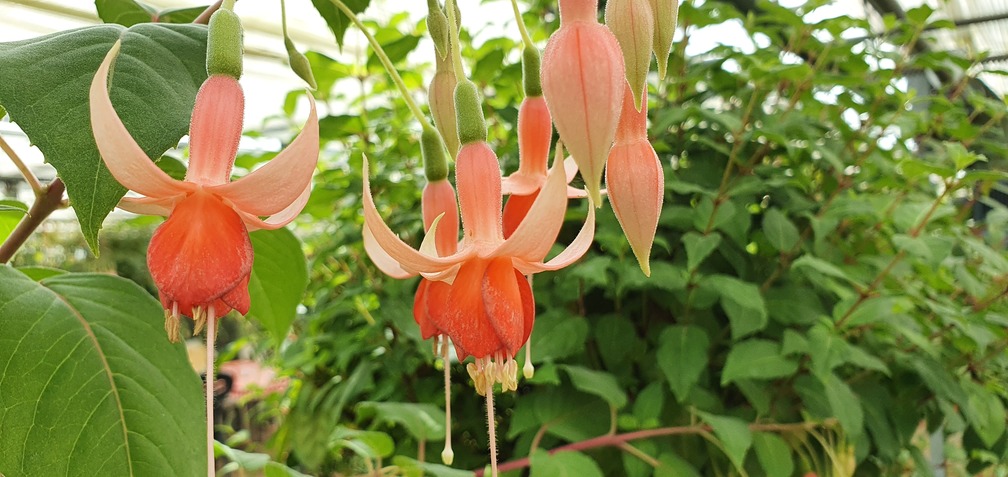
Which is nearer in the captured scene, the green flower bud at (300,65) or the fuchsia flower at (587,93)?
the fuchsia flower at (587,93)

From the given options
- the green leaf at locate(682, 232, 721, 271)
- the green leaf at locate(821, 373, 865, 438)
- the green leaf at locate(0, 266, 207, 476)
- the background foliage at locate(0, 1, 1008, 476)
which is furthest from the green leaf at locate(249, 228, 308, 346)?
the green leaf at locate(821, 373, 865, 438)

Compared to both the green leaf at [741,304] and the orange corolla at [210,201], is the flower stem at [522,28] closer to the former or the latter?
the orange corolla at [210,201]

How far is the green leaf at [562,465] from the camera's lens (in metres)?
0.60

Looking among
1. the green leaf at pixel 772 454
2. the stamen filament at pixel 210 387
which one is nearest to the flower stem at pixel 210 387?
the stamen filament at pixel 210 387

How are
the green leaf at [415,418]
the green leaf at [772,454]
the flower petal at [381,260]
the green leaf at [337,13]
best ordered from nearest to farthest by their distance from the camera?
1. the flower petal at [381,260]
2. the green leaf at [337,13]
3. the green leaf at [415,418]
4. the green leaf at [772,454]

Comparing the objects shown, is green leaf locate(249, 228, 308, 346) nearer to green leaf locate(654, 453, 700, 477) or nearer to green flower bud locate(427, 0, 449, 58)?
green flower bud locate(427, 0, 449, 58)

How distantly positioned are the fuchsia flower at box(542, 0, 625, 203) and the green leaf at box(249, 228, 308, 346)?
0.25m

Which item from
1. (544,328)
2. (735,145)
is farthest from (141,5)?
(735,145)

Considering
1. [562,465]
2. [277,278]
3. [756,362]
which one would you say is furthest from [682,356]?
[277,278]

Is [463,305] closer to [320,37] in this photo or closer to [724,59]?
[724,59]

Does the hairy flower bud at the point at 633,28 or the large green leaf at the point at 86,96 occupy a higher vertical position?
the large green leaf at the point at 86,96

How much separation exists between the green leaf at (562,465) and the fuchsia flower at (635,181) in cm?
43

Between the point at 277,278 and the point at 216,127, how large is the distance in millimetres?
238

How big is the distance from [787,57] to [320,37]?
68.8 inches
